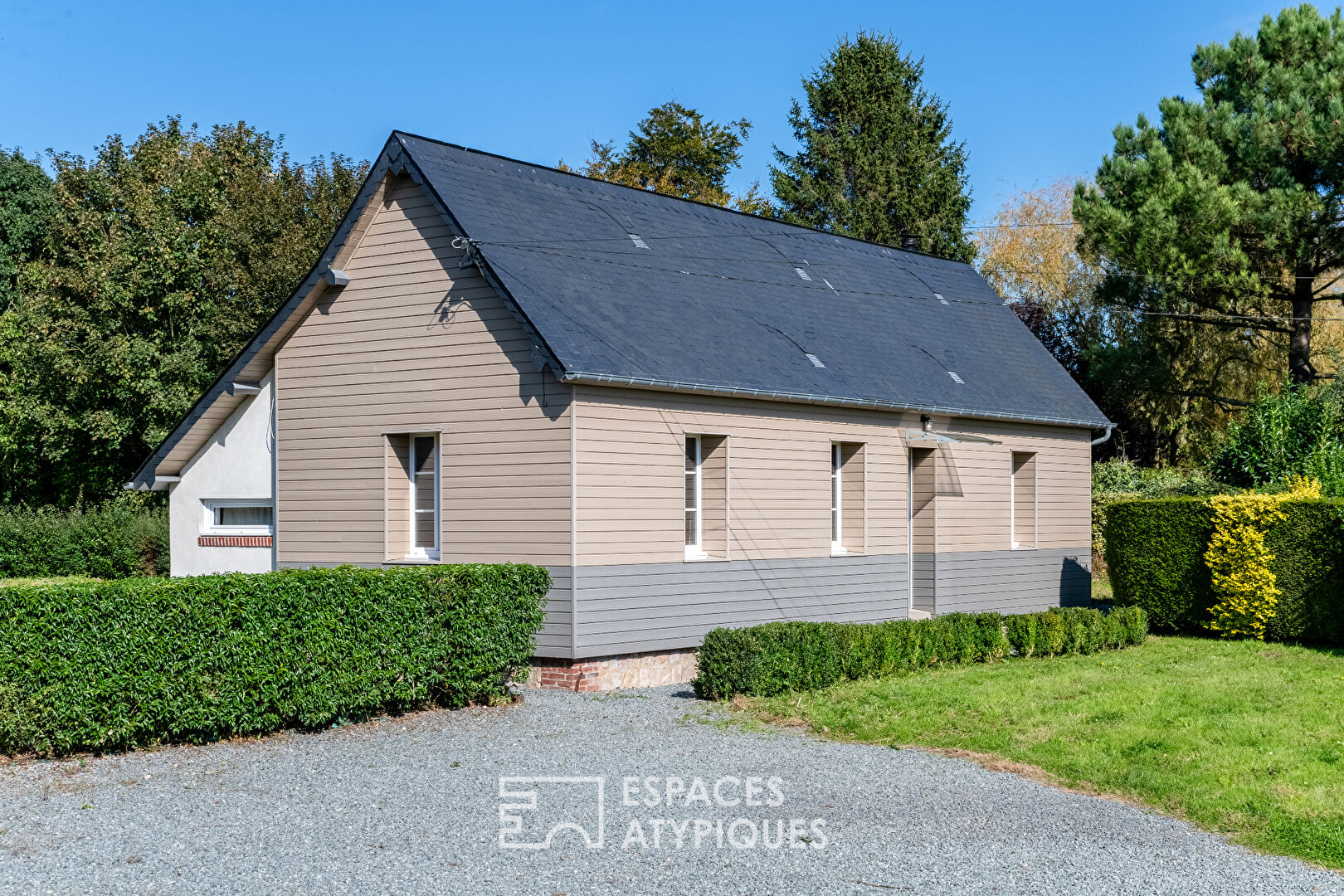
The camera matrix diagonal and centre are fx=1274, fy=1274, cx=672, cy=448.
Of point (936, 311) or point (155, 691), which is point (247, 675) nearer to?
point (155, 691)

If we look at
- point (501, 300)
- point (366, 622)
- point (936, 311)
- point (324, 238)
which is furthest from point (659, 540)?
point (324, 238)

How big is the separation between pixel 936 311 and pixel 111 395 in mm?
22744

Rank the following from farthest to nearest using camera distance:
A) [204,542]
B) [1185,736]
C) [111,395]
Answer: [111,395] → [204,542] → [1185,736]

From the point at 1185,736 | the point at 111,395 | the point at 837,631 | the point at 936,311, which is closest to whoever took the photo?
the point at 1185,736

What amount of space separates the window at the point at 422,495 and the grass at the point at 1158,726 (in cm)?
527

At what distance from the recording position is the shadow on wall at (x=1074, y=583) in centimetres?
2272

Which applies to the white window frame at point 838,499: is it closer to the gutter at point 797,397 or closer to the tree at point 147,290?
the gutter at point 797,397

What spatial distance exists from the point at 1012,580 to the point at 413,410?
1091 centimetres

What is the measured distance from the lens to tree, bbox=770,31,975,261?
4447cm

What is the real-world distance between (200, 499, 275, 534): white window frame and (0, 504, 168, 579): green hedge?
13029 millimetres

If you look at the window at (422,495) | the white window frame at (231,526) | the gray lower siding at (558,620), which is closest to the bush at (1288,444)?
the gray lower siding at (558,620)

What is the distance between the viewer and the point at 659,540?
1570 centimetres

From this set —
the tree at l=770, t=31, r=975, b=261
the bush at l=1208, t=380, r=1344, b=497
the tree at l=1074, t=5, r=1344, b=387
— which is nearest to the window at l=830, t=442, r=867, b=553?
the bush at l=1208, t=380, r=1344, b=497

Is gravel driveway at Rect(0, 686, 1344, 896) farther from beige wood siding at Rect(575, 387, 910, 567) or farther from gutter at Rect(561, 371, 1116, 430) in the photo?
gutter at Rect(561, 371, 1116, 430)
